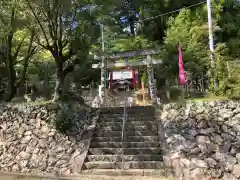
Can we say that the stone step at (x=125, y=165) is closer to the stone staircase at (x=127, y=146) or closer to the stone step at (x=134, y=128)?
the stone staircase at (x=127, y=146)

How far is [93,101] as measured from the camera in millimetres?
14977

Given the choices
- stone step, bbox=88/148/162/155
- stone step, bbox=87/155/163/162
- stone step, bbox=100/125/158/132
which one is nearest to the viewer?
stone step, bbox=87/155/163/162

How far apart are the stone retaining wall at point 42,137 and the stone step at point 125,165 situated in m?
0.40

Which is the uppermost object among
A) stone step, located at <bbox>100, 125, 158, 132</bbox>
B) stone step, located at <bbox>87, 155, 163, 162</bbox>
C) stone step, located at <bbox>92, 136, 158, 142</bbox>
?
stone step, located at <bbox>100, 125, 158, 132</bbox>

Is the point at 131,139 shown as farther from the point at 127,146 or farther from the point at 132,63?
the point at 132,63

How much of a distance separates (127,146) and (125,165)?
79 centimetres

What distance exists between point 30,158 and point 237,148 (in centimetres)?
594

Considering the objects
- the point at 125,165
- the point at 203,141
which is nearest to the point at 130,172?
the point at 125,165

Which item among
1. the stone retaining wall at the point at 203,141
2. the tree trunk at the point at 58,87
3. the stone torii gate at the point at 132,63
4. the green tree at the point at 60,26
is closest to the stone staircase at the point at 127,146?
the stone retaining wall at the point at 203,141

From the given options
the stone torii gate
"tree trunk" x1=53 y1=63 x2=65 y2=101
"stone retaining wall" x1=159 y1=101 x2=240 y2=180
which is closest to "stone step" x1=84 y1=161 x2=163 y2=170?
"stone retaining wall" x1=159 y1=101 x2=240 y2=180

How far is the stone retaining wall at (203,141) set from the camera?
7.25 meters

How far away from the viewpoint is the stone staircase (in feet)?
25.6

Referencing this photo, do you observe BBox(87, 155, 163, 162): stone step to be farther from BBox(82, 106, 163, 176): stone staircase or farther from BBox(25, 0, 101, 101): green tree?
BBox(25, 0, 101, 101): green tree

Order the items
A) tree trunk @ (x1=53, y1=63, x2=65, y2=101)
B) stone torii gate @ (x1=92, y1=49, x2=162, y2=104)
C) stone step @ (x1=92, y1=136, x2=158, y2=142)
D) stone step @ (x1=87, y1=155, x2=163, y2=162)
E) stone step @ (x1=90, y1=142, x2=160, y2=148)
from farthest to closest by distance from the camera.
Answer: stone torii gate @ (x1=92, y1=49, x2=162, y2=104)
tree trunk @ (x1=53, y1=63, x2=65, y2=101)
stone step @ (x1=92, y1=136, x2=158, y2=142)
stone step @ (x1=90, y1=142, x2=160, y2=148)
stone step @ (x1=87, y1=155, x2=163, y2=162)
